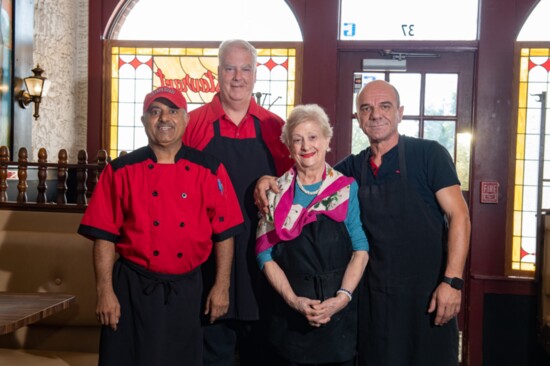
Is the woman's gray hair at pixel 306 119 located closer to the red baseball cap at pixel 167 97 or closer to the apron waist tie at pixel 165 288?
the red baseball cap at pixel 167 97

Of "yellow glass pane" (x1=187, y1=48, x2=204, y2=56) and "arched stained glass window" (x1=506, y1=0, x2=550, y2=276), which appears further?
"yellow glass pane" (x1=187, y1=48, x2=204, y2=56)

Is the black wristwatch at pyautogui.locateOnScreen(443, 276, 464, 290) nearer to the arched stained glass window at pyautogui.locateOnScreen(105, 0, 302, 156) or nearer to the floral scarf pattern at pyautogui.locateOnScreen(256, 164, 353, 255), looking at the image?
the floral scarf pattern at pyautogui.locateOnScreen(256, 164, 353, 255)

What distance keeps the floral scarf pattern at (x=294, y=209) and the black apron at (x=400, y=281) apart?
114 millimetres

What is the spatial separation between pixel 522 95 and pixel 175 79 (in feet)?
9.90

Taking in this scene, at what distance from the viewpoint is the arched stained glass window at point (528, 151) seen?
4.62m

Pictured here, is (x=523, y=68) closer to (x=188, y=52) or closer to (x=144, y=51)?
(x=188, y=52)

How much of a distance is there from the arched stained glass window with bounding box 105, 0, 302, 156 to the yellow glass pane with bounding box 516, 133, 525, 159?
1915 millimetres

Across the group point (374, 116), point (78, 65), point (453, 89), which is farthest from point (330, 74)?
point (374, 116)

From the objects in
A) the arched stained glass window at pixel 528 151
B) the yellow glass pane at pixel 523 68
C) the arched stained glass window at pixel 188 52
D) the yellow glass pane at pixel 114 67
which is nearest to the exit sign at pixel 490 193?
the arched stained glass window at pixel 528 151

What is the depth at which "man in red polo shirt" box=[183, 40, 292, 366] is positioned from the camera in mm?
2135

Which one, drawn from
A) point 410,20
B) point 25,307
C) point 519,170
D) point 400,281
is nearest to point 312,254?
point 400,281

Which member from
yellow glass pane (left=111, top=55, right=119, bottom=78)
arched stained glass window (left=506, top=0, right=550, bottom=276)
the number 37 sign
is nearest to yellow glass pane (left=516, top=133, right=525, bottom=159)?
arched stained glass window (left=506, top=0, right=550, bottom=276)

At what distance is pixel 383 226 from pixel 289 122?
488mm

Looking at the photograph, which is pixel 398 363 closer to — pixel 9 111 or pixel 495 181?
pixel 495 181
